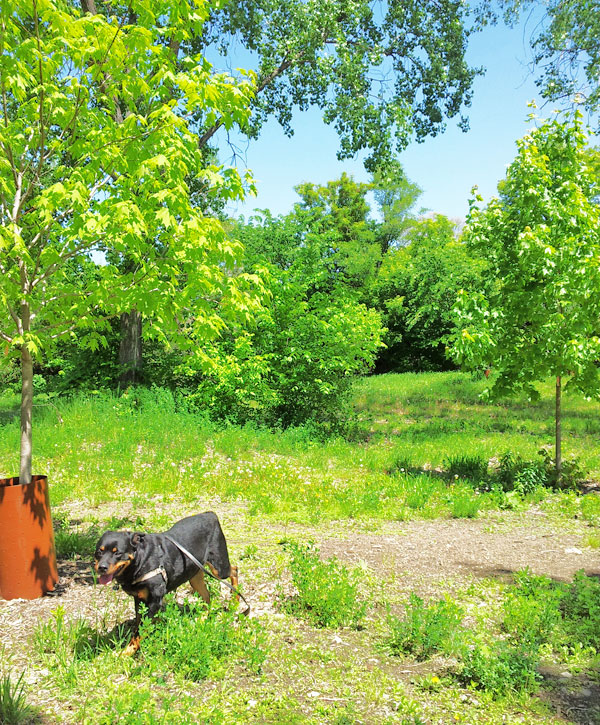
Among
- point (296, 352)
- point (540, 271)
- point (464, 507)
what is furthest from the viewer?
point (296, 352)

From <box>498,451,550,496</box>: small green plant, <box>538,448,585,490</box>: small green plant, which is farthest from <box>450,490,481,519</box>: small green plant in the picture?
<box>538,448,585,490</box>: small green plant

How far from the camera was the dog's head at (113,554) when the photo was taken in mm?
3152

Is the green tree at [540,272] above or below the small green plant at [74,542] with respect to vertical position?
above

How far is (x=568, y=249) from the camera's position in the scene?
25.2 ft

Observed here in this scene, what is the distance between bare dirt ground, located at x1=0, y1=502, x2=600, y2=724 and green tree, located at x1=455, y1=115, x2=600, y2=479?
232cm

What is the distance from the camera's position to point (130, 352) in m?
14.2

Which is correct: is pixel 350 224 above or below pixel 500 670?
above

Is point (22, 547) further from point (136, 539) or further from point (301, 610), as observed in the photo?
point (301, 610)

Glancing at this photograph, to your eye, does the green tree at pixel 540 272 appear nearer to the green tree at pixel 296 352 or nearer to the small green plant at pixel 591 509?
the small green plant at pixel 591 509

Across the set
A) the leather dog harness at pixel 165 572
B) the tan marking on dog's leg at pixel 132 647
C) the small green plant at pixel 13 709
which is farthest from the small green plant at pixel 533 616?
the small green plant at pixel 13 709

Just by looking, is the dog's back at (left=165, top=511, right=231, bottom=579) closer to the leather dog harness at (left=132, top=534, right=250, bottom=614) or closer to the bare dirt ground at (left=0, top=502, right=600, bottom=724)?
the leather dog harness at (left=132, top=534, right=250, bottom=614)

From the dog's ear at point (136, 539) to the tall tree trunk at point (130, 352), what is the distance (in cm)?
1112

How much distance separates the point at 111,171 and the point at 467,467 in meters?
7.27

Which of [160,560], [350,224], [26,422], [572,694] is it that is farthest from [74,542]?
[350,224]
